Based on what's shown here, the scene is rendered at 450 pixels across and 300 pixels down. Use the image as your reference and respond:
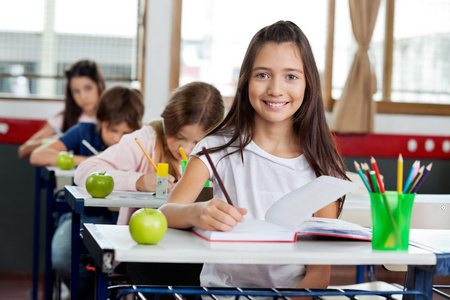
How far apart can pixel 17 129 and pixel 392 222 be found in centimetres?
333

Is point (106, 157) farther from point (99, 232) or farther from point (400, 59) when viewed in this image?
point (400, 59)

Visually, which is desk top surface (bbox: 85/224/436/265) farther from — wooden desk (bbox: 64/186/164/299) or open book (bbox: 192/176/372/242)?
wooden desk (bbox: 64/186/164/299)

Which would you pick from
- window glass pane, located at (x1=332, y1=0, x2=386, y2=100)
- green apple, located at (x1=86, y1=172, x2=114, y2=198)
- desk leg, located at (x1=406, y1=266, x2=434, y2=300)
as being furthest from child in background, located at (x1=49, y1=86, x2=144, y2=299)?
window glass pane, located at (x1=332, y1=0, x2=386, y2=100)

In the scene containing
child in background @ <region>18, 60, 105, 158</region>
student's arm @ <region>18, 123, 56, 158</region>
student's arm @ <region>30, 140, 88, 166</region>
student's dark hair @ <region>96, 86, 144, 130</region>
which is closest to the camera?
student's dark hair @ <region>96, 86, 144, 130</region>

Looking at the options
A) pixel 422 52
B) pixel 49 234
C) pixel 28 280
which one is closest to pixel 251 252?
pixel 49 234

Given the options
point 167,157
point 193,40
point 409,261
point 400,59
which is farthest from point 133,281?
point 400,59

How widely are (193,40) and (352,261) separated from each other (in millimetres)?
3376

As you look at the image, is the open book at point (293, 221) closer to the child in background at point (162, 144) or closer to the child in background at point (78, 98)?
the child in background at point (162, 144)

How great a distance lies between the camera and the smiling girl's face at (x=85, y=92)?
399 cm

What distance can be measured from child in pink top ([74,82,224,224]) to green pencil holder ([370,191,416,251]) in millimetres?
1152

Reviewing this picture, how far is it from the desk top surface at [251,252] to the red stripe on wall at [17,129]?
3.04 meters

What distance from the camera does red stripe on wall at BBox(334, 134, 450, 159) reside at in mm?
4426

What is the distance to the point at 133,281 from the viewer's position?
2107mm

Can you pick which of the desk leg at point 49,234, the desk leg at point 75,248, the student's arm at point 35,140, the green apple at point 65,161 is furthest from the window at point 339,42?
the desk leg at point 75,248
